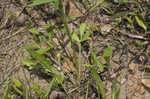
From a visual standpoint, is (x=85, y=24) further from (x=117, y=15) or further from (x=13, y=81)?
(x=13, y=81)

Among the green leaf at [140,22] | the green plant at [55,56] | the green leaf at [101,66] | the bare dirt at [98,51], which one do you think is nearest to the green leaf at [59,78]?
the green plant at [55,56]

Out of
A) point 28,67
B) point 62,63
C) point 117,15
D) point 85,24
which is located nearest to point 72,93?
point 62,63

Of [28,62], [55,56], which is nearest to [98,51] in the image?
[55,56]

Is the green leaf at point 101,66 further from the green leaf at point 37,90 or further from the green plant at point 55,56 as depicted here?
the green leaf at point 37,90

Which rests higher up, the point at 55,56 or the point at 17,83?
the point at 55,56

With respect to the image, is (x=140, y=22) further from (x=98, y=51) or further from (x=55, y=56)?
(x=55, y=56)

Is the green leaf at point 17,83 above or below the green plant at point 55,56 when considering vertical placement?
below

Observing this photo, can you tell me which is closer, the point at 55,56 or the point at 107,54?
the point at 107,54

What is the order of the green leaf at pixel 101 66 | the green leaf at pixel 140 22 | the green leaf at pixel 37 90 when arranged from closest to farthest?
the green leaf at pixel 101 66, the green leaf at pixel 37 90, the green leaf at pixel 140 22

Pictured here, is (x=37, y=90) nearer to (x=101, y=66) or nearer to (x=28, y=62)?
(x=28, y=62)

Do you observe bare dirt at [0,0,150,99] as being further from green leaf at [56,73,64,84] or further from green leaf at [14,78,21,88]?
green leaf at [56,73,64,84]

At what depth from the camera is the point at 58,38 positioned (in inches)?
74.9

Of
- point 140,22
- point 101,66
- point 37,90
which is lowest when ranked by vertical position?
point 37,90

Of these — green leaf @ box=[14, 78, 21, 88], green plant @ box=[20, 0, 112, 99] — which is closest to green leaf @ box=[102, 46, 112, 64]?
green plant @ box=[20, 0, 112, 99]
